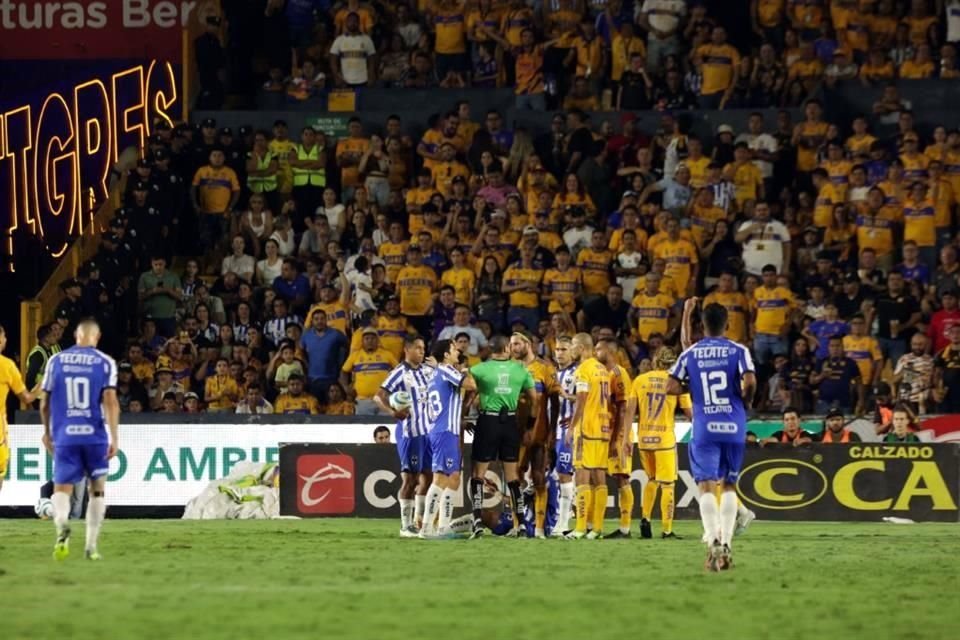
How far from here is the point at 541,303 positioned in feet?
92.8

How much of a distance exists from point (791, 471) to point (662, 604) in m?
11.5

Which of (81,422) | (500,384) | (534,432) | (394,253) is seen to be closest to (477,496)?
(534,432)

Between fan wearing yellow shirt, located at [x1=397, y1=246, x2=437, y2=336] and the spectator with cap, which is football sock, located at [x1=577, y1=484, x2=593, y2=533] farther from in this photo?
fan wearing yellow shirt, located at [x1=397, y1=246, x2=437, y2=336]

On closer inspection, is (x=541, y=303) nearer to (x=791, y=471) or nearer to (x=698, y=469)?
(x=791, y=471)

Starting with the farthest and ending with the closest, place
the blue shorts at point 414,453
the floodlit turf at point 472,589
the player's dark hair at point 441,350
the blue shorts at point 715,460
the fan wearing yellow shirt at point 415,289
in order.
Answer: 1. the fan wearing yellow shirt at point 415,289
2. the blue shorts at point 414,453
3. the player's dark hair at point 441,350
4. the blue shorts at point 715,460
5. the floodlit turf at point 472,589

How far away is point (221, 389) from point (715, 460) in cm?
1358

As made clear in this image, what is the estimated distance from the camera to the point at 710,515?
49.8ft

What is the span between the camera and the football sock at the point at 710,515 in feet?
49.6

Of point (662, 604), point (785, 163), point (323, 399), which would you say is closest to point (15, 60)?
point (323, 399)

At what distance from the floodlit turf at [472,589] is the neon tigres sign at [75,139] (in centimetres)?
1493

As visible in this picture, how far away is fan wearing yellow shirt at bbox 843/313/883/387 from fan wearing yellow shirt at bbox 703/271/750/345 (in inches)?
63.6

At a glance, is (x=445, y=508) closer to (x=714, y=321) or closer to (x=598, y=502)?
(x=598, y=502)

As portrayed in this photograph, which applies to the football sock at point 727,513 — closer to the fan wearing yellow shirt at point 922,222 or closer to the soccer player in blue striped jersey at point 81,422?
the soccer player in blue striped jersey at point 81,422

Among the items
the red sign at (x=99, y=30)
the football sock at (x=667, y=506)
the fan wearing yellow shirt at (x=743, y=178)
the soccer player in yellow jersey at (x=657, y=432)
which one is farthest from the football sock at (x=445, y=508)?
the red sign at (x=99, y=30)
